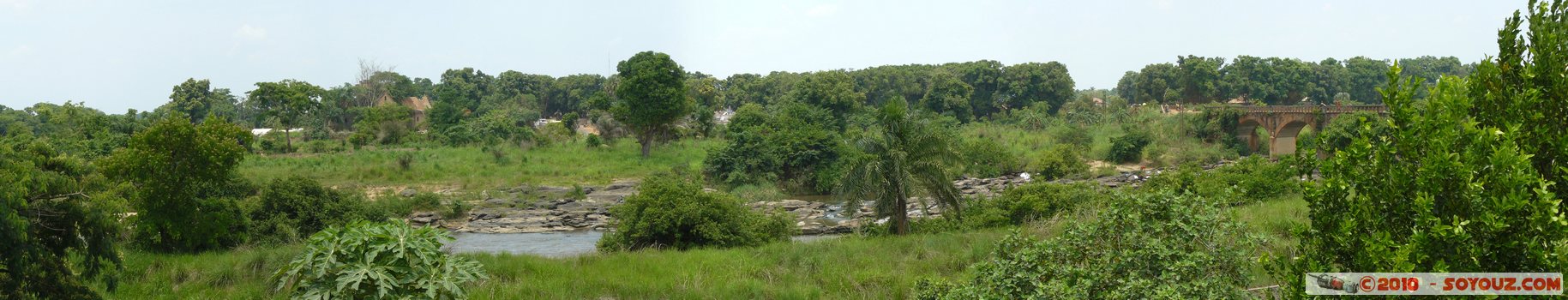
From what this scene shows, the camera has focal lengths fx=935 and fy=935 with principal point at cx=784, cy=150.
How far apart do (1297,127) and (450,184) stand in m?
37.8

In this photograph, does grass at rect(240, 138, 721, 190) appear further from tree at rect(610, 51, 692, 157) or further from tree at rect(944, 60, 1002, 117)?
tree at rect(944, 60, 1002, 117)

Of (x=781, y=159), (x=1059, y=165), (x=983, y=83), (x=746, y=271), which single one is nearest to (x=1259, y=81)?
(x=983, y=83)

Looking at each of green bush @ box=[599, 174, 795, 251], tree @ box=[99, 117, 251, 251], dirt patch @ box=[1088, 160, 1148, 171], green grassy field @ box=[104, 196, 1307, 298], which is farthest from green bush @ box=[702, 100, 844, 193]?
tree @ box=[99, 117, 251, 251]

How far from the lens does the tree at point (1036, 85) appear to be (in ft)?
209

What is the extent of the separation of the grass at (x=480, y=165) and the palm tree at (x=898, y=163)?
18.5 meters

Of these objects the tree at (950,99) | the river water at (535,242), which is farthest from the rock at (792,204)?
the tree at (950,99)

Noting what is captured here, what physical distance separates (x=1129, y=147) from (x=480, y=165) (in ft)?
91.6

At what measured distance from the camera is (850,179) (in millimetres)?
19312

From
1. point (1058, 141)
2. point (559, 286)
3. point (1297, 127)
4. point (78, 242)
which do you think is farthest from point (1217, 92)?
point (78, 242)

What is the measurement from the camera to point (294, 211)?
19750 millimetres

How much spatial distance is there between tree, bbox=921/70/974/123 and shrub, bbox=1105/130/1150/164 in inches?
669

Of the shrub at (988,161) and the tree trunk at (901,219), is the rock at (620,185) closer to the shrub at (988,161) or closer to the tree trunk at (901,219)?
the shrub at (988,161)

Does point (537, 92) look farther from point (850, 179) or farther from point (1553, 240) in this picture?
point (1553, 240)

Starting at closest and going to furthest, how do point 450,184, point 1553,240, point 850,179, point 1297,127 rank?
1. point 1553,240
2. point 850,179
3. point 450,184
4. point 1297,127
